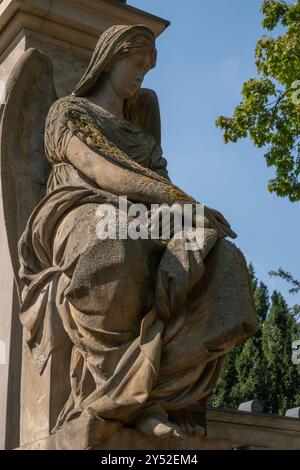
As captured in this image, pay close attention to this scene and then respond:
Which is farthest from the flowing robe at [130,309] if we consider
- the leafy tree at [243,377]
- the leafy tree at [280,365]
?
the leafy tree at [280,365]

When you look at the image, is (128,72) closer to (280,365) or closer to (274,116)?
(274,116)

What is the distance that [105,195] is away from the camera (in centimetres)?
516

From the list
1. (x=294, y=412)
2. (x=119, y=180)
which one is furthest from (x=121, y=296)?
(x=294, y=412)

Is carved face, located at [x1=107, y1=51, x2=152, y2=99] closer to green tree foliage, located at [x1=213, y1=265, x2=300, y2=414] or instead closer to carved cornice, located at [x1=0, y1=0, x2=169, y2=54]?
carved cornice, located at [x1=0, y1=0, x2=169, y2=54]

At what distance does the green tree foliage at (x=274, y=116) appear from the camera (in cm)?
1281

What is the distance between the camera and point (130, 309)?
477 cm

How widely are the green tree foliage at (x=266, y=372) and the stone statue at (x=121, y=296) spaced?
2070 cm

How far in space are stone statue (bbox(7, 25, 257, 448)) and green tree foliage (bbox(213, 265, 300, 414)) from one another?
815 inches

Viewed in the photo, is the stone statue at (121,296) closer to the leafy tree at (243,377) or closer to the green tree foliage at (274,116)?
the green tree foliage at (274,116)

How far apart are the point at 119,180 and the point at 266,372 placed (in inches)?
872

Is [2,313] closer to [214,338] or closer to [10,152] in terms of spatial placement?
[10,152]

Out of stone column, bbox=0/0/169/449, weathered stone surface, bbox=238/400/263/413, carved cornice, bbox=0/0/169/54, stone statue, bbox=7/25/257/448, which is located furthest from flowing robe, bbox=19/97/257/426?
weathered stone surface, bbox=238/400/263/413

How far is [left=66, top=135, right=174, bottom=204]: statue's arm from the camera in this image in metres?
5.22
